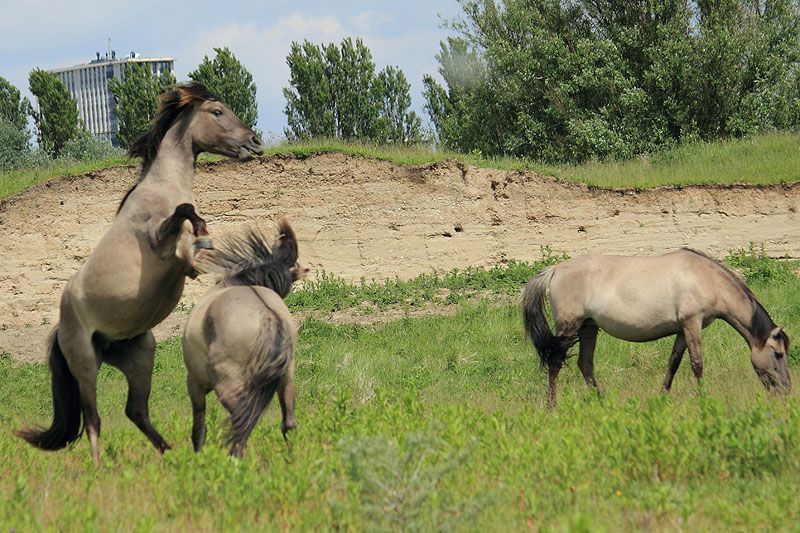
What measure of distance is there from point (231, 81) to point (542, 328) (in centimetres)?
3425

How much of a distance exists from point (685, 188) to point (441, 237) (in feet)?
18.0

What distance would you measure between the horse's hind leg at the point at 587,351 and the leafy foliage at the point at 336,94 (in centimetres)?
3271

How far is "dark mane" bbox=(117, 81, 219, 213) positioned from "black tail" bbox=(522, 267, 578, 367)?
4776 mm

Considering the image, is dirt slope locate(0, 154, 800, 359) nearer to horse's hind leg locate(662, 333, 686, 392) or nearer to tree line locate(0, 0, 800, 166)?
tree line locate(0, 0, 800, 166)

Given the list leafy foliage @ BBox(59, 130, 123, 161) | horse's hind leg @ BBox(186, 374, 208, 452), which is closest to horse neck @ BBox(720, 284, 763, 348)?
horse's hind leg @ BBox(186, 374, 208, 452)

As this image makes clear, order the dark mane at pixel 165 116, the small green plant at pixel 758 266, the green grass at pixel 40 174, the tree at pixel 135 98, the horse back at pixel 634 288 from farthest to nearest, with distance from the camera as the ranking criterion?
the tree at pixel 135 98, the green grass at pixel 40 174, the small green plant at pixel 758 266, the horse back at pixel 634 288, the dark mane at pixel 165 116

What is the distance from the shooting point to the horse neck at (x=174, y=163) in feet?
26.8

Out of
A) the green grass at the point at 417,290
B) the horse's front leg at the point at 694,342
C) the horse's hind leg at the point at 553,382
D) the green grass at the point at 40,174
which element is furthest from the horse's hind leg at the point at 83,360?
the green grass at the point at 40,174

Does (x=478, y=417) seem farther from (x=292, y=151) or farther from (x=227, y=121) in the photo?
(x=292, y=151)

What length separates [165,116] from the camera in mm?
8461

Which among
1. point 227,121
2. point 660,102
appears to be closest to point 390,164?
point 660,102

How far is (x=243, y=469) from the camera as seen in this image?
5.97m

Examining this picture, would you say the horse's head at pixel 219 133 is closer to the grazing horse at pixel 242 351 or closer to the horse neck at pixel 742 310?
the grazing horse at pixel 242 351

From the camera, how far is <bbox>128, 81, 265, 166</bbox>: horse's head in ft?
27.6
